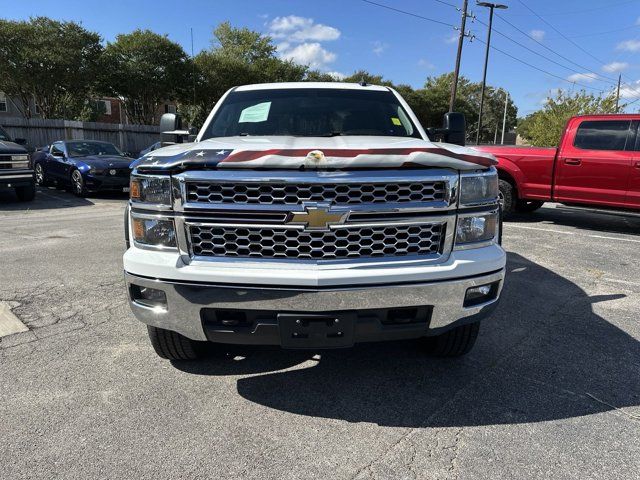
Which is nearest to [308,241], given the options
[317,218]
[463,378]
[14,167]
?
[317,218]

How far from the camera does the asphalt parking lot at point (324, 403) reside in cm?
222

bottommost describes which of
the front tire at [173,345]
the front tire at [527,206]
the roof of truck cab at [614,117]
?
the front tire at [173,345]

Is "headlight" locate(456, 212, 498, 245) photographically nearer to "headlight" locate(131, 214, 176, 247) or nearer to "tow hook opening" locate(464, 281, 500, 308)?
"tow hook opening" locate(464, 281, 500, 308)

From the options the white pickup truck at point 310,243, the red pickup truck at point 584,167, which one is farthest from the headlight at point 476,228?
the red pickup truck at point 584,167

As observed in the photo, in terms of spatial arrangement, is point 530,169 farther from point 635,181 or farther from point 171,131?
point 171,131

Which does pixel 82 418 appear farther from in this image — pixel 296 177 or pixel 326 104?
pixel 326 104

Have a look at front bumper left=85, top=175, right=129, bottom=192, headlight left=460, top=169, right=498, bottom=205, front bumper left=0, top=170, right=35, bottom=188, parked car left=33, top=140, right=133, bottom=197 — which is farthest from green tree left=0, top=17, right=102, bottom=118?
headlight left=460, top=169, right=498, bottom=205

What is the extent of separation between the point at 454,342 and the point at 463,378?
224 mm

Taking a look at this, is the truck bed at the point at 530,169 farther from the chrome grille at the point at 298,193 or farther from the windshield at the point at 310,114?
the chrome grille at the point at 298,193

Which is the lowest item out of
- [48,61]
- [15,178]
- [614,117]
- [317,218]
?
[15,178]

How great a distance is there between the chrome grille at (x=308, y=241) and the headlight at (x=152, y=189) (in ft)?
0.71

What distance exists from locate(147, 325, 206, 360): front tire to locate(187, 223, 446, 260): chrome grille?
701 millimetres

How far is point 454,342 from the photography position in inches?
120

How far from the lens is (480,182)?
8.53ft
